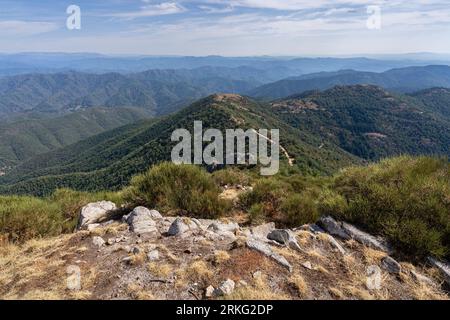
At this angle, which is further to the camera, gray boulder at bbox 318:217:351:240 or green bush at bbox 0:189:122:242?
green bush at bbox 0:189:122:242

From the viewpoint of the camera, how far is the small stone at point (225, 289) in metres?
4.66

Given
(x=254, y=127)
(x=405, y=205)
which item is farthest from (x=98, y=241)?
(x=254, y=127)

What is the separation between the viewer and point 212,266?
5426 mm

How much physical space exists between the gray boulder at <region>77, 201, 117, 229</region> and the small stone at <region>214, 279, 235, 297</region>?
16.9ft

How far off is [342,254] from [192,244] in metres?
3.05

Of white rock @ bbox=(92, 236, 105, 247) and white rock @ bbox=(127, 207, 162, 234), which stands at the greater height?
white rock @ bbox=(127, 207, 162, 234)

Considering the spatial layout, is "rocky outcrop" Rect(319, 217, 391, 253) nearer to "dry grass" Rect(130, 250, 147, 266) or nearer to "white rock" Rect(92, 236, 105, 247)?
"dry grass" Rect(130, 250, 147, 266)

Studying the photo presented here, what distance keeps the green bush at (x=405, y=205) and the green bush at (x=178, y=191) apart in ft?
10.5

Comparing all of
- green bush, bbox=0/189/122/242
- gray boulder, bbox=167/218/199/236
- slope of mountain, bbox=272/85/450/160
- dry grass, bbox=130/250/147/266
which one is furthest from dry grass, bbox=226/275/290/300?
slope of mountain, bbox=272/85/450/160

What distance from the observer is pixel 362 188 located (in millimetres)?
8039

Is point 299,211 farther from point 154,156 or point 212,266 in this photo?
point 154,156

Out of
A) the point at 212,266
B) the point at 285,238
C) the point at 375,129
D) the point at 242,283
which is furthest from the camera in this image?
the point at 375,129

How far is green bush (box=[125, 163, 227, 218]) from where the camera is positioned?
8.89 metres

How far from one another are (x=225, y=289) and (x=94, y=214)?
5.70 meters
